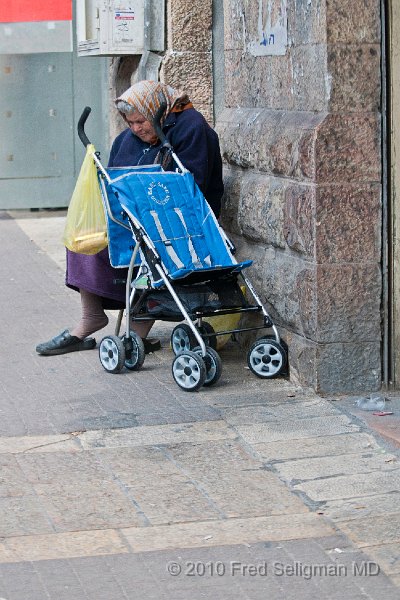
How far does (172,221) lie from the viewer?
21.1 feet

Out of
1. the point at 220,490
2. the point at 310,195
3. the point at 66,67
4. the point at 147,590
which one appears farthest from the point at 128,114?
the point at 66,67

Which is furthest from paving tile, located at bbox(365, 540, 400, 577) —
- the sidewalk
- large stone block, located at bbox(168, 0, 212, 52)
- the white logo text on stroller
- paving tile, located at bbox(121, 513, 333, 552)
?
large stone block, located at bbox(168, 0, 212, 52)

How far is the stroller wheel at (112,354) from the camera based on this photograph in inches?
255

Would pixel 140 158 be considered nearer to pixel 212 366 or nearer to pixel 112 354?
pixel 112 354

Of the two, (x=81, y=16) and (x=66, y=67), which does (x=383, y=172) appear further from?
(x=66, y=67)

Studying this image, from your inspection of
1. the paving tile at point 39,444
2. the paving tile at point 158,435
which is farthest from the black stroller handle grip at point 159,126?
the paving tile at point 39,444

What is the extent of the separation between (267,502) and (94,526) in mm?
692

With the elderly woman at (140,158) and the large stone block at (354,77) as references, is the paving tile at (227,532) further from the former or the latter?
the elderly woman at (140,158)

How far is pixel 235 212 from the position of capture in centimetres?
691

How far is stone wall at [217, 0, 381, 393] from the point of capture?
5777 mm

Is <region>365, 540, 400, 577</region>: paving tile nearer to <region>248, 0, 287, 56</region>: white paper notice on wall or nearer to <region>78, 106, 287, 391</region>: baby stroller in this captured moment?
<region>78, 106, 287, 391</region>: baby stroller

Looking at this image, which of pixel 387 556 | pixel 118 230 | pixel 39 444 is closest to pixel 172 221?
pixel 118 230

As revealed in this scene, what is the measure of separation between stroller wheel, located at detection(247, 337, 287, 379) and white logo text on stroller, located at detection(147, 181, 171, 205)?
90 cm

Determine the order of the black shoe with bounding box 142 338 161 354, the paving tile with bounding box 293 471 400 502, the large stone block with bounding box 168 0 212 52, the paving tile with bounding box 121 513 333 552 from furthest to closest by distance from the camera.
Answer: the large stone block with bounding box 168 0 212 52, the black shoe with bounding box 142 338 161 354, the paving tile with bounding box 293 471 400 502, the paving tile with bounding box 121 513 333 552
